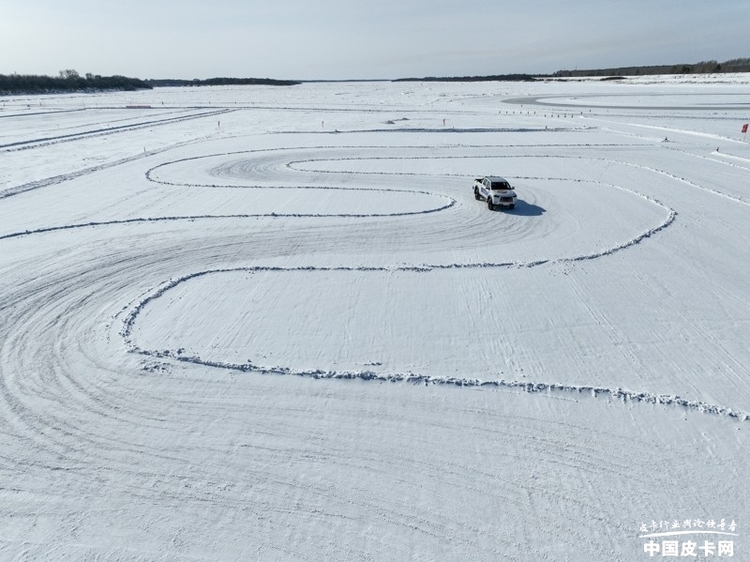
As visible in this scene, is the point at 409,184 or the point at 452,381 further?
the point at 409,184

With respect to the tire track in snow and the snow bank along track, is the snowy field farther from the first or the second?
the snow bank along track

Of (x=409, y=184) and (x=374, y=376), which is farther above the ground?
(x=409, y=184)

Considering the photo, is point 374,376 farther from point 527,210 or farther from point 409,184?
point 409,184

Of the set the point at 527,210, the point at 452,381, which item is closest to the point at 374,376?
the point at 452,381

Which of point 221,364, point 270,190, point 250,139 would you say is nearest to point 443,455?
point 221,364

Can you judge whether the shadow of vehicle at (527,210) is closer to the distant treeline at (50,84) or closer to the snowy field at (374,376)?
the snowy field at (374,376)

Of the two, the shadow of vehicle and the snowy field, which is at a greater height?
the shadow of vehicle

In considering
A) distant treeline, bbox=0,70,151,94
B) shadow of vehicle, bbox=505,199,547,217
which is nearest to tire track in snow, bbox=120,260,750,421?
shadow of vehicle, bbox=505,199,547,217

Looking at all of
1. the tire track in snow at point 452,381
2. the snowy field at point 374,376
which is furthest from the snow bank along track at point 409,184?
the snowy field at point 374,376
